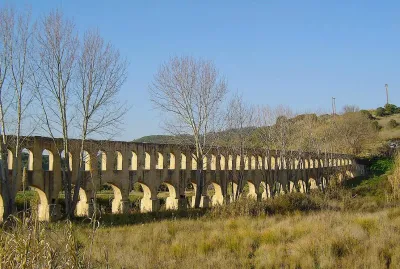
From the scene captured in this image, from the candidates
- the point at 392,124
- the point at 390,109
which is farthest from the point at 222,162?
the point at 390,109

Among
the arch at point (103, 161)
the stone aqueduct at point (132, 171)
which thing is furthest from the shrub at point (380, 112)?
the arch at point (103, 161)

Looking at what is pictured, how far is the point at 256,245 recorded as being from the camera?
10172mm

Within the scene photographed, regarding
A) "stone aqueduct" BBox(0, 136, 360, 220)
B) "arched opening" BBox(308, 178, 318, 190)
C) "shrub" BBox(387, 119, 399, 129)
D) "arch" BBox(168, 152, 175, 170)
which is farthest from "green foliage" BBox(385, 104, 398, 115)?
"arch" BBox(168, 152, 175, 170)

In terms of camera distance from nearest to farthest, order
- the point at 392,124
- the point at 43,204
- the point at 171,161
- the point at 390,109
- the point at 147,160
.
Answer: the point at 43,204, the point at 147,160, the point at 171,161, the point at 392,124, the point at 390,109

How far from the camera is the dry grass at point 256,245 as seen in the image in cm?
827

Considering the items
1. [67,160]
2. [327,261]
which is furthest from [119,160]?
[327,261]

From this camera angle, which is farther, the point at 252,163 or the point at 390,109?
the point at 390,109

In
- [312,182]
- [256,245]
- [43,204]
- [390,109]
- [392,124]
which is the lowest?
[256,245]

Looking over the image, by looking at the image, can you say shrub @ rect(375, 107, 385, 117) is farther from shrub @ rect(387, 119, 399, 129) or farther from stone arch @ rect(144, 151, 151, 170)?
stone arch @ rect(144, 151, 151, 170)

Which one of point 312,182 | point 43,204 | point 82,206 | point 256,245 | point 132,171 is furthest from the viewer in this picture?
point 312,182

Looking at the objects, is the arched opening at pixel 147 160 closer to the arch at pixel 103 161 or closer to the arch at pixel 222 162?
the arch at pixel 103 161

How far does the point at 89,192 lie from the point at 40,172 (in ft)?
8.30

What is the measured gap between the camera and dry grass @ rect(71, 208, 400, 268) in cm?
827

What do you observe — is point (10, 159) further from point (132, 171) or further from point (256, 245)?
point (256, 245)
